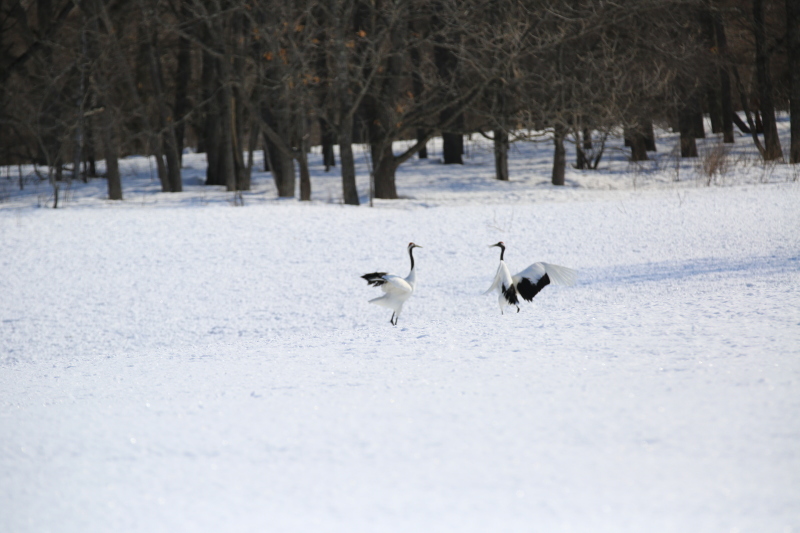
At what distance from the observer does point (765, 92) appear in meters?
23.3

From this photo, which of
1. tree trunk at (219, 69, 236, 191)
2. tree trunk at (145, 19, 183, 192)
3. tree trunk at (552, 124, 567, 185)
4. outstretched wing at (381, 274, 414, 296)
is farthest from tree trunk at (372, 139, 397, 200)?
outstretched wing at (381, 274, 414, 296)

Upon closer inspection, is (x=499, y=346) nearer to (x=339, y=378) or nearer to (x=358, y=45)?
(x=339, y=378)

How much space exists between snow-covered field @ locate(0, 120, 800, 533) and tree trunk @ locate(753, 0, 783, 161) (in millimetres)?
8966

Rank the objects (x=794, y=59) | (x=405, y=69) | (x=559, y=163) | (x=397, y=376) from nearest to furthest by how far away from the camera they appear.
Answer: (x=397, y=376) → (x=405, y=69) → (x=559, y=163) → (x=794, y=59)

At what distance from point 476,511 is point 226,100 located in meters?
20.6

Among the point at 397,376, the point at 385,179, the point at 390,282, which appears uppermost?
the point at 385,179

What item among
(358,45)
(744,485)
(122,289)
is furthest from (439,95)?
(744,485)

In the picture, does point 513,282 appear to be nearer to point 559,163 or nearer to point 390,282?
point 390,282

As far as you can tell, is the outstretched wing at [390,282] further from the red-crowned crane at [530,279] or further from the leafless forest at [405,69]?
the leafless forest at [405,69]

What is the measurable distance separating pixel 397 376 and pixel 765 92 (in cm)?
2177

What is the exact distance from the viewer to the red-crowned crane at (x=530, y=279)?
25.2 feet

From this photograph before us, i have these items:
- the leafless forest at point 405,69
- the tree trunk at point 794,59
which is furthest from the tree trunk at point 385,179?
the tree trunk at point 794,59

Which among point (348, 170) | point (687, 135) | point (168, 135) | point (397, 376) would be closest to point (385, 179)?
point (348, 170)

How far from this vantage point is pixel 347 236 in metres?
13.1
